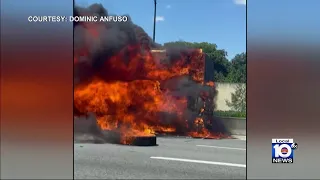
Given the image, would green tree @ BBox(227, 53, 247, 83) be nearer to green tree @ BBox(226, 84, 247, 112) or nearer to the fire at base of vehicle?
green tree @ BBox(226, 84, 247, 112)

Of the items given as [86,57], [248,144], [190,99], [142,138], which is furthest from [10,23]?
[248,144]

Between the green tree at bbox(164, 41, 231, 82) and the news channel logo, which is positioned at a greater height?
the green tree at bbox(164, 41, 231, 82)

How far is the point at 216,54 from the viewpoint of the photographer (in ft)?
8.90

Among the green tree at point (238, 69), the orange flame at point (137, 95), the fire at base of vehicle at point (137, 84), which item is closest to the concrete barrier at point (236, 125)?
the fire at base of vehicle at point (137, 84)

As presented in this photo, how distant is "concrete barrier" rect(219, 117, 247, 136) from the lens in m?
2.71

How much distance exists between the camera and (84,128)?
2740 mm

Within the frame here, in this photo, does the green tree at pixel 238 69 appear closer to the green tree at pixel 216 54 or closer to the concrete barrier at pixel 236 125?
the green tree at pixel 216 54

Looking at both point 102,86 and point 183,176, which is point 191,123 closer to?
point 183,176

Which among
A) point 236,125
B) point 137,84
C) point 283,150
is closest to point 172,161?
point 236,125

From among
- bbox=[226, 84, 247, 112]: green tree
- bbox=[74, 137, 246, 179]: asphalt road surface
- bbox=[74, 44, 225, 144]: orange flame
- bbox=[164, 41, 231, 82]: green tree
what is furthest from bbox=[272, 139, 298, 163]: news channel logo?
bbox=[164, 41, 231, 82]: green tree

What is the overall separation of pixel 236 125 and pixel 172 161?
63cm

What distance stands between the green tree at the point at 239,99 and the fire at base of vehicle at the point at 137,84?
16 centimetres

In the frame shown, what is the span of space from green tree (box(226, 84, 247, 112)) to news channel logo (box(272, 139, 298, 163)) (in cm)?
39

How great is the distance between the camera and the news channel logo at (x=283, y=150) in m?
2.71
